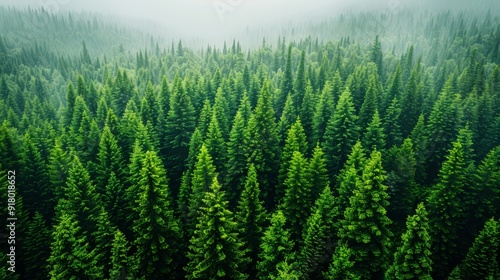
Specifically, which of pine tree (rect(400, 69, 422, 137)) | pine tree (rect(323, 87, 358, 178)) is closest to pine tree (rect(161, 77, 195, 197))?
pine tree (rect(323, 87, 358, 178))

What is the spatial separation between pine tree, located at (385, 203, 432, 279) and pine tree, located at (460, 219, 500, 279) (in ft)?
16.2

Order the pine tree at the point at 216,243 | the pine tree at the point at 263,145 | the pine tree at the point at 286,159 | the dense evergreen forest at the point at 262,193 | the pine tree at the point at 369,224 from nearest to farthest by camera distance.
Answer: the pine tree at the point at 216,243, the pine tree at the point at 369,224, the dense evergreen forest at the point at 262,193, the pine tree at the point at 286,159, the pine tree at the point at 263,145

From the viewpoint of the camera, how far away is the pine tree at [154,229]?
23748 millimetres

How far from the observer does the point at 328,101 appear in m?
44.7

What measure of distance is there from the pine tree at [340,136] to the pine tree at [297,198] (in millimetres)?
9850

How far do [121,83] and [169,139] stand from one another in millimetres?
24757

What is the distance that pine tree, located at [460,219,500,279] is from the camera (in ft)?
76.1

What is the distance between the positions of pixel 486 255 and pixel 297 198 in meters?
14.6

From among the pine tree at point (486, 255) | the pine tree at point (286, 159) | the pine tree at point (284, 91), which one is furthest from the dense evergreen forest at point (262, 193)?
the pine tree at point (284, 91)

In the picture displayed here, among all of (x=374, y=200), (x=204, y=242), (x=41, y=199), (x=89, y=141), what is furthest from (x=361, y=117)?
(x=41, y=199)

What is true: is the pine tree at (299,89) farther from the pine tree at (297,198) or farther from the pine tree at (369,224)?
the pine tree at (369,224)

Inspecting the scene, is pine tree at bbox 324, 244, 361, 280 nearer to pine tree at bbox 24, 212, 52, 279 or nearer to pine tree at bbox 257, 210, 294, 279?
pine tree at bbox 257, 210, 294, 279

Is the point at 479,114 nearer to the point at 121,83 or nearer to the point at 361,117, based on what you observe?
the point at 361,117

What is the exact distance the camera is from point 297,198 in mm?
28844
